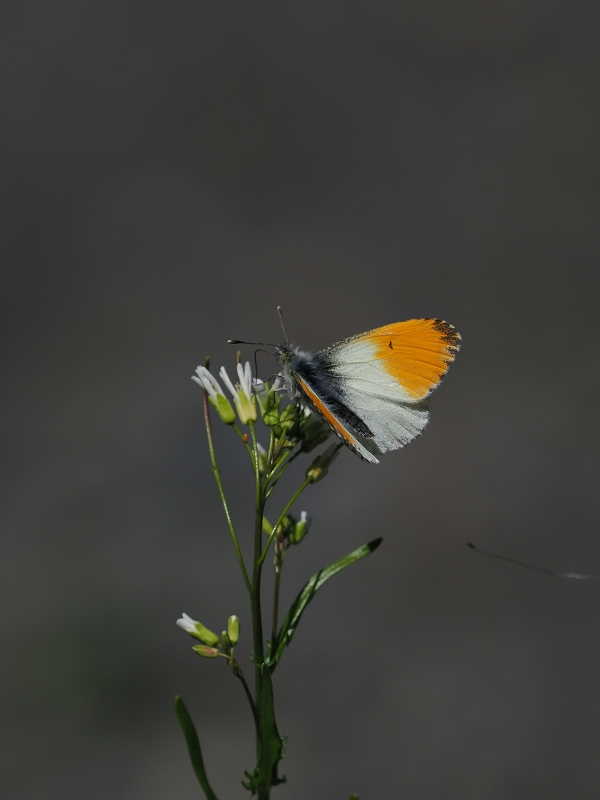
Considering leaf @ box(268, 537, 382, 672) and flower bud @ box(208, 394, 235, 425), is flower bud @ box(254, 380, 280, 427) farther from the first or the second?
leaf @ box(268, 537, 382, 672)

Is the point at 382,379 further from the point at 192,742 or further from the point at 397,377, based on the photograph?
the point at 192,742

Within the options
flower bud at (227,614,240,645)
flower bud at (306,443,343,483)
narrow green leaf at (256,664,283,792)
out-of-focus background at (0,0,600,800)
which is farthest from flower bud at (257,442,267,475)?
out-of-focus background at (0,0,600,800)

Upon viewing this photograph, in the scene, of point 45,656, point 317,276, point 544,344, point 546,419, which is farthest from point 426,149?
point 45,656

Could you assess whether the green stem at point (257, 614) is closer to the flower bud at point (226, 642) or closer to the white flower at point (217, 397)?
the flower bud at point (226, 642)

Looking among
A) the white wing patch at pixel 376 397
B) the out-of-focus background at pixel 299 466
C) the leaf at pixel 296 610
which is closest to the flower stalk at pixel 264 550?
the leaf at pixel 296 610

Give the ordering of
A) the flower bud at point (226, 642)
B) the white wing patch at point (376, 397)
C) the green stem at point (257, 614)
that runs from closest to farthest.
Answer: the green stem at point (257, 614) → the flower bud at point (226, 642) → the white wing patch at point (376, 397)

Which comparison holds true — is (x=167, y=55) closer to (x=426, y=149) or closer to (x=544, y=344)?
(x=426, y=149)
